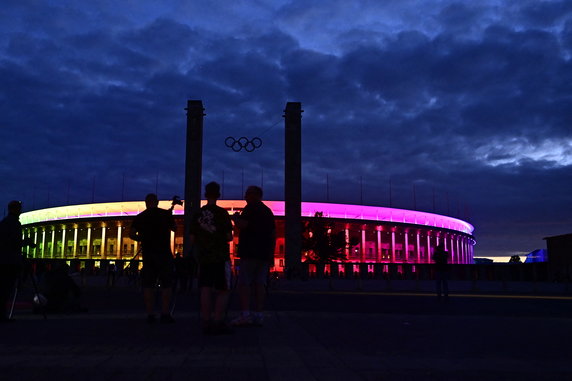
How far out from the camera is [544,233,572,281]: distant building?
44.9m

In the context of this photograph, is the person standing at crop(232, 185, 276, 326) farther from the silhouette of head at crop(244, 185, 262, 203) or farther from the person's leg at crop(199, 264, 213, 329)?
the person's leg at crop(199, 264, 213, 329)

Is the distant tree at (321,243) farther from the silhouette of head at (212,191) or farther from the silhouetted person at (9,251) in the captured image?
the silhouette of head at (212,191)

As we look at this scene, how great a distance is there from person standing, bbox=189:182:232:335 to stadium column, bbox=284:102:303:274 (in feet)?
108

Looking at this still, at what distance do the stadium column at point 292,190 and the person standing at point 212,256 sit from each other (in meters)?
33.1

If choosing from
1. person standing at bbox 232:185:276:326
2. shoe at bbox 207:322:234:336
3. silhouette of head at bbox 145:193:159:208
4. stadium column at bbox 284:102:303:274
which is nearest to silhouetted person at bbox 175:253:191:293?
silhouette of head at bbox 145:193:159:208

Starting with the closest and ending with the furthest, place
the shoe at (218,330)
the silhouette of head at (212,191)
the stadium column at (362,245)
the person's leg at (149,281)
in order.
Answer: the shoe at (218,330)
the silhouette of head at (212,191)
the person's leg at (149,281)
the stadium column at (362,245)

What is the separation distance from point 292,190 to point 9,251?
32928 millimetres

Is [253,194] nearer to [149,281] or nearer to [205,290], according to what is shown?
[205,290]

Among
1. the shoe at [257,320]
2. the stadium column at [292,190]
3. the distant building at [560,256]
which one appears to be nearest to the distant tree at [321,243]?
the distant building at [560,256]

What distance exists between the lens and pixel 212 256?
6684 mm

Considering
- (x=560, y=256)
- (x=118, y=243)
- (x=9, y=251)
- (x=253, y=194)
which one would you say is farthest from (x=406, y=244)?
(x=9, y=251)

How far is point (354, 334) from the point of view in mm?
6598

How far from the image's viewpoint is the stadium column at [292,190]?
40250mm

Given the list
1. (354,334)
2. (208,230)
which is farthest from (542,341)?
(208,230)
